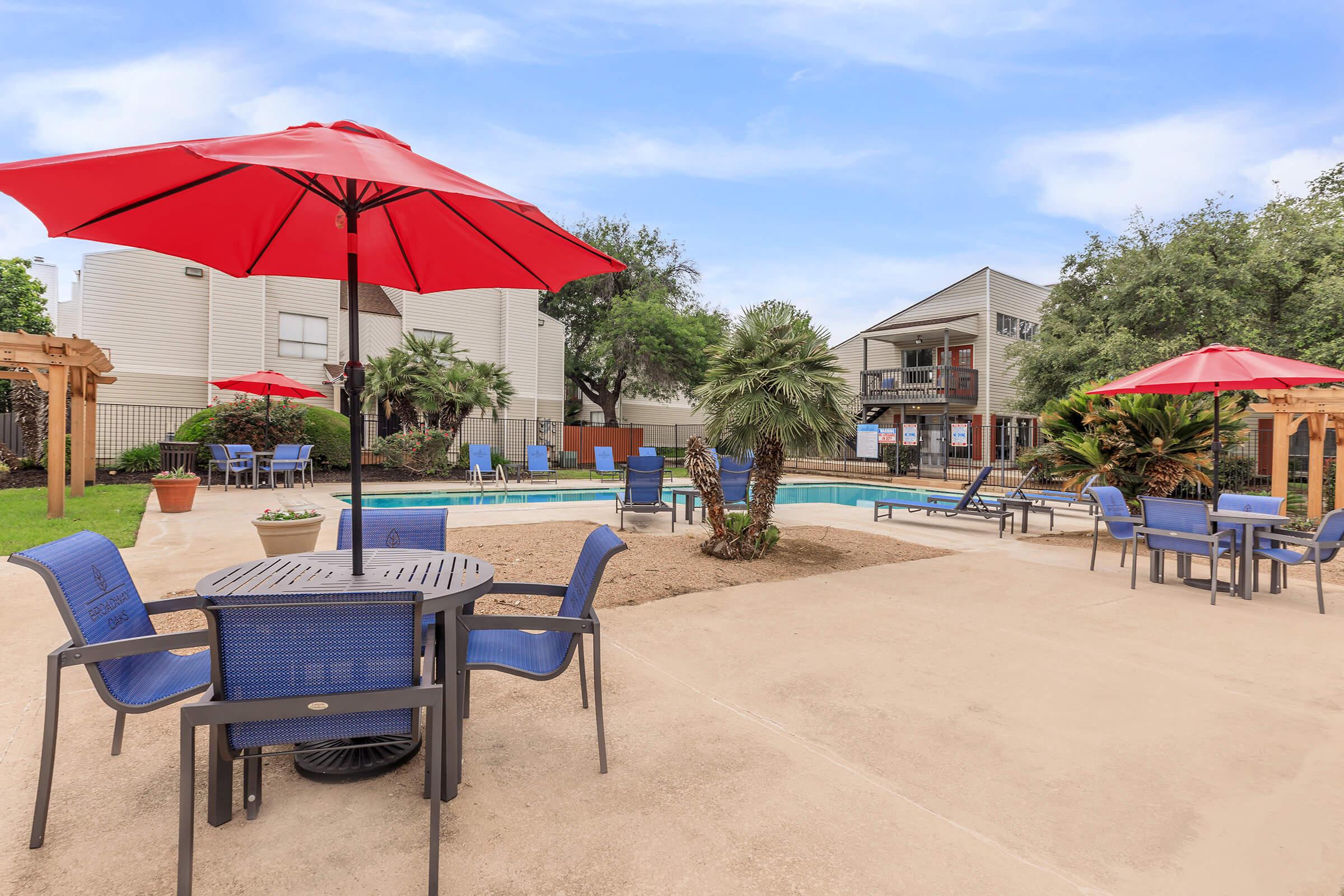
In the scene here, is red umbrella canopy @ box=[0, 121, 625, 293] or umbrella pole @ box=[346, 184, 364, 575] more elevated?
red umbrella canopy @ box=[0, 121, 625, 293]

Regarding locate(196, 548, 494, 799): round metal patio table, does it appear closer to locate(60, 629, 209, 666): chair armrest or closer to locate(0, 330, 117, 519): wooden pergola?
locate(60, 629, 209, 666): chair armrest

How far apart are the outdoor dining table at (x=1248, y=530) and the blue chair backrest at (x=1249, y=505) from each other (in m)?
0.07

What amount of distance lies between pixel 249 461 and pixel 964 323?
980 inches

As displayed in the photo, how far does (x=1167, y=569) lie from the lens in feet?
22.6

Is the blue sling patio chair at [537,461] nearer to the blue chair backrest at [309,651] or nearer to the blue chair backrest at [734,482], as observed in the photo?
the blue chair backrest at [734,482]

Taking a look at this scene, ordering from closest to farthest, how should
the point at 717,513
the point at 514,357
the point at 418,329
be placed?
the point at 717,513
the point at 418,329
the point at 514,357

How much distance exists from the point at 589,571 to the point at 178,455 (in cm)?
1659

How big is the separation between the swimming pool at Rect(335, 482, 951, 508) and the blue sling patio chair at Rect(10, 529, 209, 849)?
9.28 metres

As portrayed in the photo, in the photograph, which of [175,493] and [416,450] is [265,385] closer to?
[175,493]

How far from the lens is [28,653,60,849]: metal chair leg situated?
1.95 m

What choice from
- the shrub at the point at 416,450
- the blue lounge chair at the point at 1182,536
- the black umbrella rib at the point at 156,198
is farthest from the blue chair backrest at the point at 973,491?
the shrub at the point at 416,450

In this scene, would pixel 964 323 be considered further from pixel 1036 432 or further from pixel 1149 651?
pixel 1149 651

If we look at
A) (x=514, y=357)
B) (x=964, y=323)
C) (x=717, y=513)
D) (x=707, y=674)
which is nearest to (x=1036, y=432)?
(x=964, y=323)

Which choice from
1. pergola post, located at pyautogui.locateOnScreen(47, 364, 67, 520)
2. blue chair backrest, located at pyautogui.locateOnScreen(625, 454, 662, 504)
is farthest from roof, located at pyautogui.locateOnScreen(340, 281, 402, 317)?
blue chair backrest, located at pyautogui.locateOnScreen(625, 454, 662, 504)
